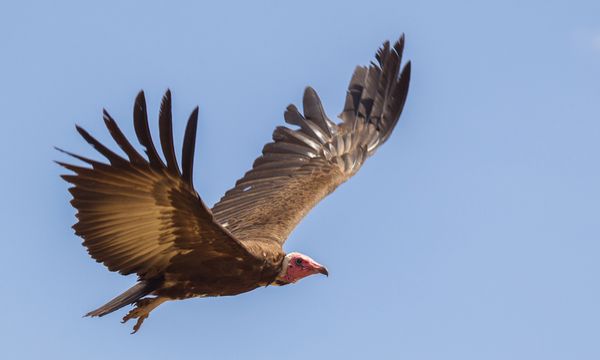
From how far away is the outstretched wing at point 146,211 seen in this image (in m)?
11.1

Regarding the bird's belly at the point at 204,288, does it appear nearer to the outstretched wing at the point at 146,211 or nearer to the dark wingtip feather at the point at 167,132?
the outstretched wing at the point at 146,211

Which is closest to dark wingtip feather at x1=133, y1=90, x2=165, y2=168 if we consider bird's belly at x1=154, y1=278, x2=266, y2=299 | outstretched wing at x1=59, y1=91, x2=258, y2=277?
outstretched wing at x1=59, y1=91, x2=258, y2=277

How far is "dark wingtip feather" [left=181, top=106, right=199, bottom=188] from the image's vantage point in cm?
1070

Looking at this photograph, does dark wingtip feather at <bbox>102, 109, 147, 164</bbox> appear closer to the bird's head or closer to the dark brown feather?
the dark brown feather

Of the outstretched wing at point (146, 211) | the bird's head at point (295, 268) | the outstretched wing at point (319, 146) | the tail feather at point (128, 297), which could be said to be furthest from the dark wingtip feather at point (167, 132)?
the outstretched wing at point (319, 146)

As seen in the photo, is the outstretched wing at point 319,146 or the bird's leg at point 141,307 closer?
the bird's leg at point 141,307

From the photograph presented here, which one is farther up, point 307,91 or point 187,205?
point 307,91

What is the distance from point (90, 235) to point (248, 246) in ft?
6.02

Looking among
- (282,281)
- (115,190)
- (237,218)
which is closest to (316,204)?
(237,218)

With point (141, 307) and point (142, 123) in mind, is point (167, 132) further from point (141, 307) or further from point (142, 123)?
point (141, 307)

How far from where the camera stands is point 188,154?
435 inches

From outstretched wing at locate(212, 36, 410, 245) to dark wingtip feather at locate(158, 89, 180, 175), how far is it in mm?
4419

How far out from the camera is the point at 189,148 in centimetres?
1097

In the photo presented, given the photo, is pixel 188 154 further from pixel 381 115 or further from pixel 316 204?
pixel 381 115
